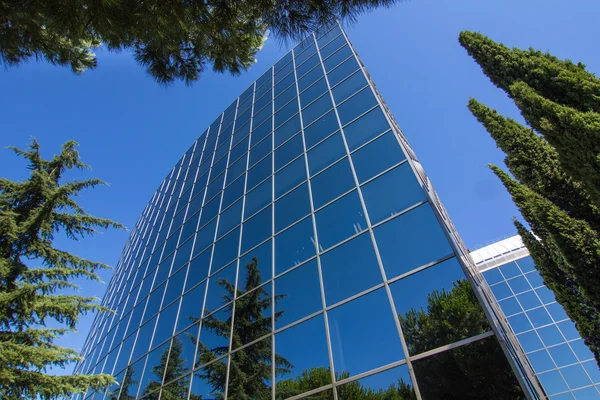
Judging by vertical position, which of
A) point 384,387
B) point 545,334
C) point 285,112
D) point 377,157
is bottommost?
point 384,387

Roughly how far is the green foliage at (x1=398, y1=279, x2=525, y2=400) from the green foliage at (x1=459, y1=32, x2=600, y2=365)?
3073 millimetres

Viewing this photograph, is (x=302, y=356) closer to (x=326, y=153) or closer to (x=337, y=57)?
(x=326, y=153)

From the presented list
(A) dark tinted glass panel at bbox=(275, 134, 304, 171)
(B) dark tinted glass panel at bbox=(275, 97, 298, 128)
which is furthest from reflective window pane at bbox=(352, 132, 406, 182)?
(B) dark tinted glass panel at bbox=(275, 97, 298, 128)

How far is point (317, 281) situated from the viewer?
702 cm

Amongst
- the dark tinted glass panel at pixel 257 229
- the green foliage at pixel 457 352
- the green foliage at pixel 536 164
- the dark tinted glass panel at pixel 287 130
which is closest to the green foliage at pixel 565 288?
the green foliage at pixel 536 164

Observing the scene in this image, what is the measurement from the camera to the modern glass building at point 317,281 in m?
4.94

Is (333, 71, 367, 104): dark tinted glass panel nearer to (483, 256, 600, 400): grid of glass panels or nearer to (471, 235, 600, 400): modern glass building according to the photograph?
(471, 235, 600, 400): modern glass building

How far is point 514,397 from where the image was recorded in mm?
4070

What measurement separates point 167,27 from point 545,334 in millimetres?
22732

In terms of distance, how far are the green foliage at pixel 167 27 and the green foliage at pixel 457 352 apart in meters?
4.63

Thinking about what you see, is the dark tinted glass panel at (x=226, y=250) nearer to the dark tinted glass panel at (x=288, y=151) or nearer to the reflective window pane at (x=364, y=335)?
the dark tinted glass panel at (x=288, y=151)

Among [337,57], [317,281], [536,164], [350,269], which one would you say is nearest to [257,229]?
[317,281]

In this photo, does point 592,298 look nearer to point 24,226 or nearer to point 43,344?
point 43,344

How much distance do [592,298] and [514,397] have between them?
387 centimetres
